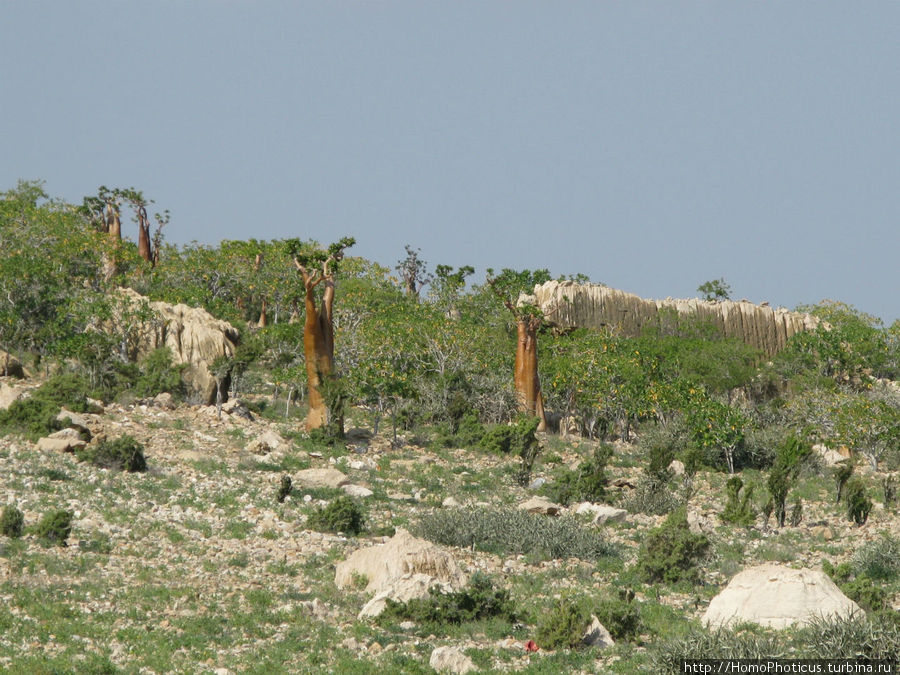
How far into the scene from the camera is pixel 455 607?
516 inches

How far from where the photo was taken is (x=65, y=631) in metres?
11.9

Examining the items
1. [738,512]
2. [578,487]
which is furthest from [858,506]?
[578,487]

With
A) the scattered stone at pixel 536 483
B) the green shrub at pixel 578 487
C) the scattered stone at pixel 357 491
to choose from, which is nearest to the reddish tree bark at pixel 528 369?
the scattered stone at pixel 536 483

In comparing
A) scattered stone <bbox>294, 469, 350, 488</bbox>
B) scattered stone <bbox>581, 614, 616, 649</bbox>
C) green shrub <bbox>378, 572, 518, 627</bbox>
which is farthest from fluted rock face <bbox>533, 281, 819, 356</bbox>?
scattered stone <bbox>581, 614, 616, 649</bbox>

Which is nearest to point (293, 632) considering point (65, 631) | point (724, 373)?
point (65, 631)

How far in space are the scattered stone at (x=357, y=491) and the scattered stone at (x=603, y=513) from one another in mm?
4759

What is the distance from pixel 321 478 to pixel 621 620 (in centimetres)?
1152

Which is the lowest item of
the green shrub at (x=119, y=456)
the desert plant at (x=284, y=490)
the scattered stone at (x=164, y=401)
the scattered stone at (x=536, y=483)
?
the scattered stone at (x=536, y=483)

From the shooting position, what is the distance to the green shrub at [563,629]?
40.0 ft

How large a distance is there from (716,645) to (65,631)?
781 centimetres

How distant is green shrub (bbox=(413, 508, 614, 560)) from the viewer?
57.4ft

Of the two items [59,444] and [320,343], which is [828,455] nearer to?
[320,343]

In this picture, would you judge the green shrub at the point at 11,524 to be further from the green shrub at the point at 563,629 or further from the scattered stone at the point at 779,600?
the scattered stone at the point at 779,600

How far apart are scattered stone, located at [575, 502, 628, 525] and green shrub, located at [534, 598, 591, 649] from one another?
827 centimetres
